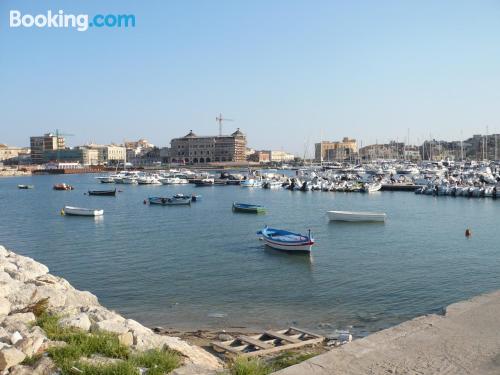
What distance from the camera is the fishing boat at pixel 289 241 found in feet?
72.2

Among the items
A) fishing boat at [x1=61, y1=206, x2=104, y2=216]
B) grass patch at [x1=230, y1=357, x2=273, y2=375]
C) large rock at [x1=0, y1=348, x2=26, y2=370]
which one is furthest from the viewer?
fishing boat at [x1=61, y1=206, x2=104, y2=216]

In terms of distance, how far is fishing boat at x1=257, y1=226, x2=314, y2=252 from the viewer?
22.0 meters

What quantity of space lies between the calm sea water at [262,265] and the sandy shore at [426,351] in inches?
201

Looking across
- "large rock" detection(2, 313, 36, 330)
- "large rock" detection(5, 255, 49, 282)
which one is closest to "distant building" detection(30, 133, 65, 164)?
"large rock" detection(5, 255, 49, 282)

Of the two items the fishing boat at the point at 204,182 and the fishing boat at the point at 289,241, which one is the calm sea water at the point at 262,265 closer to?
the fishing boat at the point at 289,241

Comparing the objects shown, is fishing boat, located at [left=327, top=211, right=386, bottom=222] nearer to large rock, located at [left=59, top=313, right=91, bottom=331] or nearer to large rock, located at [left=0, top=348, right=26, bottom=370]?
large rock, located at [left=59, top=313, right=91, bottom=331]

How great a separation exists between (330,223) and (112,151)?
166 metres

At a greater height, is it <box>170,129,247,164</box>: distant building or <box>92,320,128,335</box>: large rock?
<box>170,129,247,164</box>: distant building

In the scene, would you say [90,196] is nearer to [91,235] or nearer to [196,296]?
[91,235]

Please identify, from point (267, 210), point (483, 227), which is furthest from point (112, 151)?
point (483, 227)

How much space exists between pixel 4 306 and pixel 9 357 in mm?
3425

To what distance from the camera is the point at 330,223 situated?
3347 cm

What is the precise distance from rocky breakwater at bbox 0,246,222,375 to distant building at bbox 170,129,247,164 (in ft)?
529

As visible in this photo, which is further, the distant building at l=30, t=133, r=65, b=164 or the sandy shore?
the distant building at l=30, t=133, r=65, b=164
